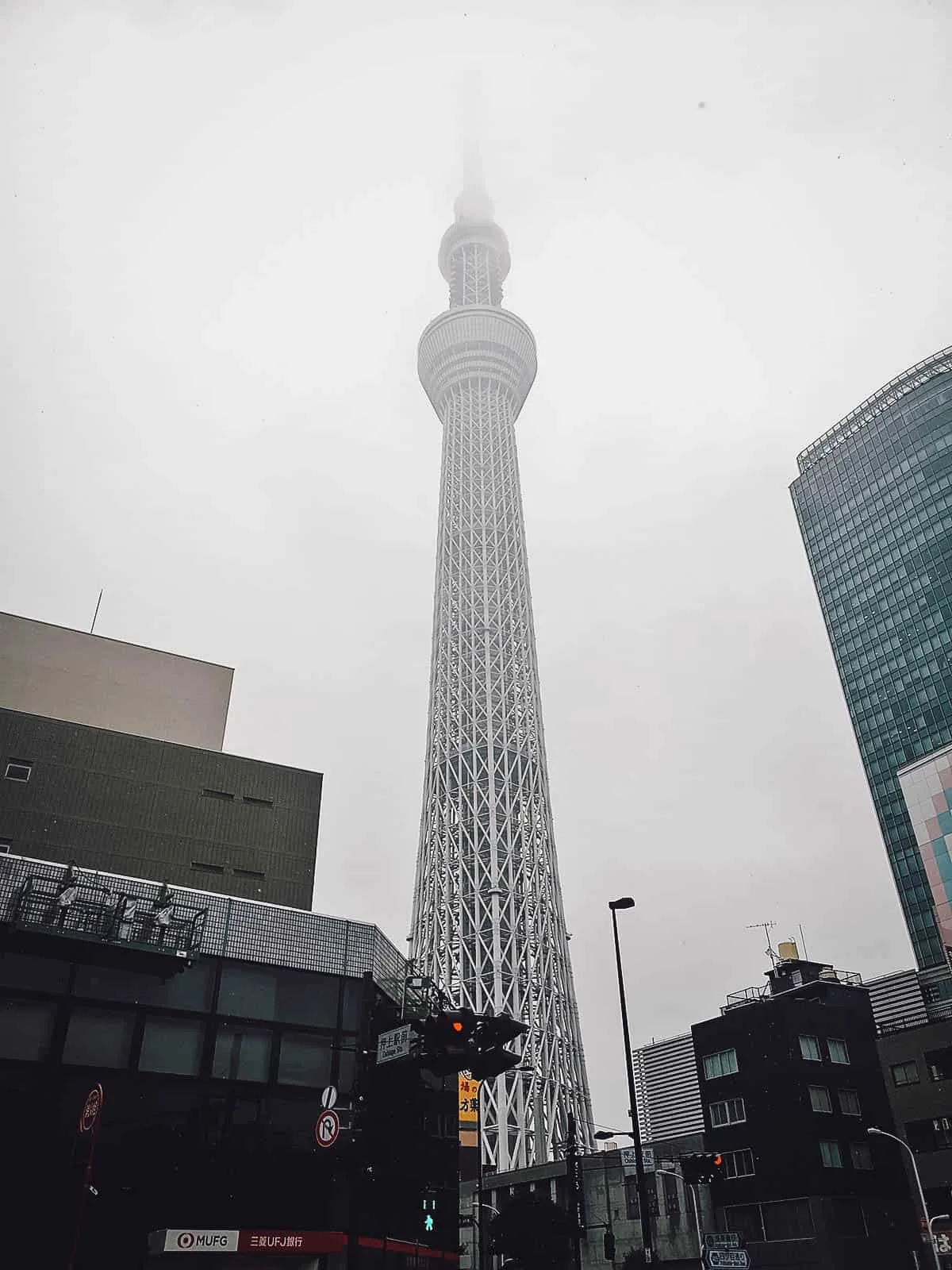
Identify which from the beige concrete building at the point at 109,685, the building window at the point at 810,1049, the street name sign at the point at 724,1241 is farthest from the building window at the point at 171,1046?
the building window at the point at 810,1049

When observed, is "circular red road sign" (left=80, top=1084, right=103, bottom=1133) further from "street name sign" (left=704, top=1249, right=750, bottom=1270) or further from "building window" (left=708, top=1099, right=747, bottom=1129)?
"building window" (left=708, top=1099, right=747, bottom=1129)

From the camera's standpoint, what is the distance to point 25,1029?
2648cm

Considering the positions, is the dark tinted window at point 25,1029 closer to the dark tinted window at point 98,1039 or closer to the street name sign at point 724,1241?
the dark tinted window at point 98,1039

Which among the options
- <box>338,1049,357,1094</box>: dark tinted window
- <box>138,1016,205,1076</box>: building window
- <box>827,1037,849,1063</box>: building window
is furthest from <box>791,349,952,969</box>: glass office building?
<box>138,1016,205,1076</box>: building window

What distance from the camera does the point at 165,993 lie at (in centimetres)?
2864

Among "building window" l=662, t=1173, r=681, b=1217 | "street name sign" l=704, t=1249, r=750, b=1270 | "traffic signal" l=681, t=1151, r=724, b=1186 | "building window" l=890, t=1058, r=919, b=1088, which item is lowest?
"street name sign" l=704, t=1249, r=750, b=1270

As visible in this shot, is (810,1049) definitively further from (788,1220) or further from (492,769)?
(492,769)

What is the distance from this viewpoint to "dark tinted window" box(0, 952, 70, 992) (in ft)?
88.2

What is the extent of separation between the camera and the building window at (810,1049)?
56469mm

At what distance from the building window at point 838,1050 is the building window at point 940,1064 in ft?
14.0

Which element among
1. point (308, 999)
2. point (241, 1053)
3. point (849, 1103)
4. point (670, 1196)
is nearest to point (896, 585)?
point (849, 1103)

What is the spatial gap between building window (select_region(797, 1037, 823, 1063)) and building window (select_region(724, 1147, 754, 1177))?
5898 millimetres

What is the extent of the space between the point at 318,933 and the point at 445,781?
67679 mm

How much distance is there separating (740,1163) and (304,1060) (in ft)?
121
